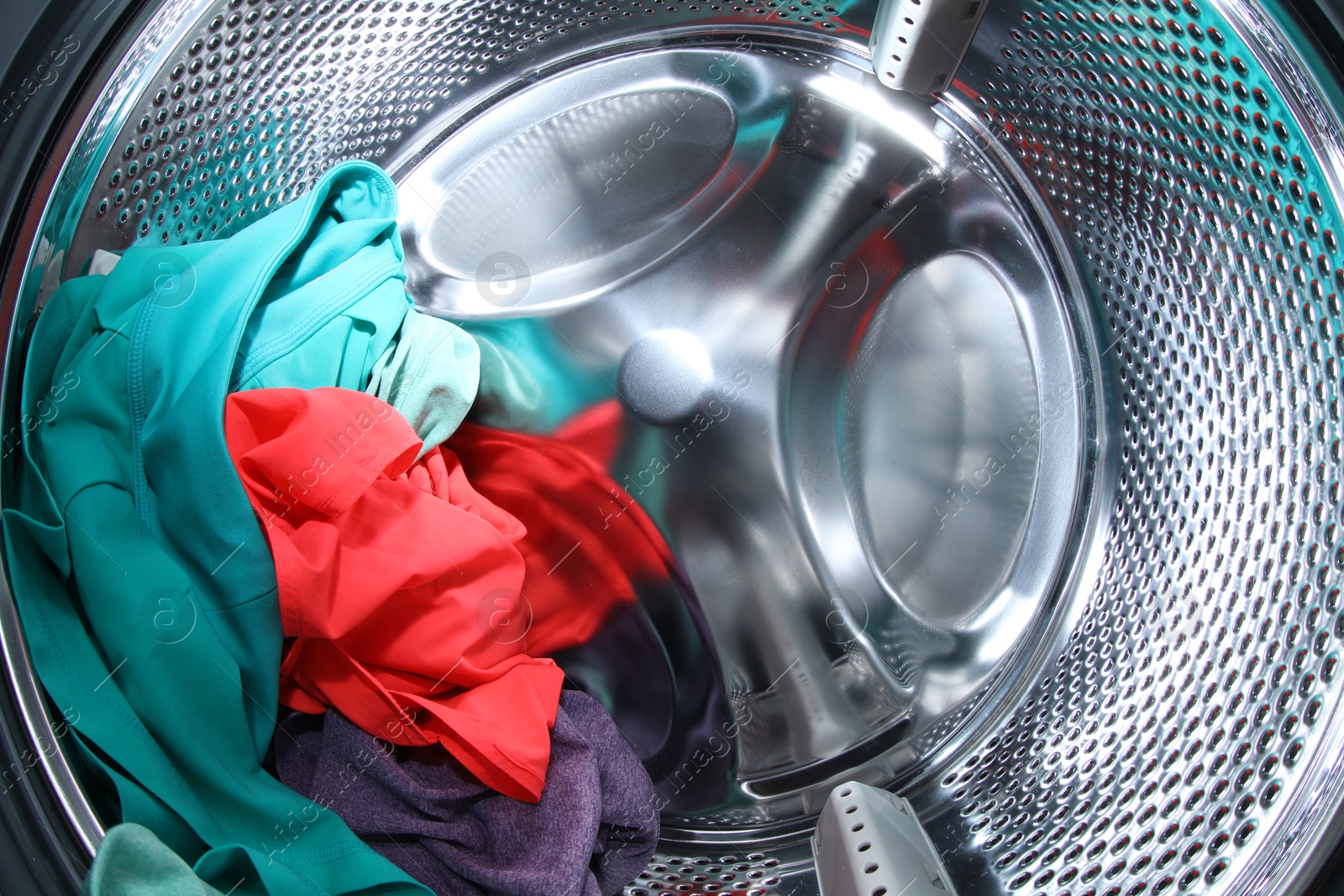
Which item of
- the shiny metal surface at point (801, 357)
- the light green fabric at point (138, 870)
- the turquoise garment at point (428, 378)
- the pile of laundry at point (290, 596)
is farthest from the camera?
the shiny metal surface at point (801, 357)

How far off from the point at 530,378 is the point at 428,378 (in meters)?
0.11

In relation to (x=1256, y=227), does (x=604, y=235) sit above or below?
below

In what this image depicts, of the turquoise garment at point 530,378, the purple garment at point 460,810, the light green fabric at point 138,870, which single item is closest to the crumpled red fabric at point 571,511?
the turquoise garment at point 530,378

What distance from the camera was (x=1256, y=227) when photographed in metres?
0.59

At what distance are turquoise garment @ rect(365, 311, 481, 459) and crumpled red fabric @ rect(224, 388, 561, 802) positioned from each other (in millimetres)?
51

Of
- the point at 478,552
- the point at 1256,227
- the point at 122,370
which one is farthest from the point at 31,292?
the point at 1256,227

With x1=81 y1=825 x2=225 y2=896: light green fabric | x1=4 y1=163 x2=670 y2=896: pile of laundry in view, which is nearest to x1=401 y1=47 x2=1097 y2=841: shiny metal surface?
x1=4 y1=163 x2=670 y2=896: pile of laundry

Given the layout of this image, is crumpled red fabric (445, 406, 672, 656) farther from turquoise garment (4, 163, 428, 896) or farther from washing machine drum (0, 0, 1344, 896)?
turquoise garment (4, 163, 428, 896)

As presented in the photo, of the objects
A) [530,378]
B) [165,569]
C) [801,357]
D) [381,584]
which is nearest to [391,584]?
[381,584]

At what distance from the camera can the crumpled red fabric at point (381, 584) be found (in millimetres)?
578

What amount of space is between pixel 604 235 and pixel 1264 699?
637 mm

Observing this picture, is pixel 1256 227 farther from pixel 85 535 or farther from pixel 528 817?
pixel 85 535

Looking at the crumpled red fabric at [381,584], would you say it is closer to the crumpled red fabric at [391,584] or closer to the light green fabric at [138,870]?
the crumpled red fabric at [391,584]

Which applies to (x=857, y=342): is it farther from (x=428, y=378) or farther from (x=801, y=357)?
(x=428, y=378)
